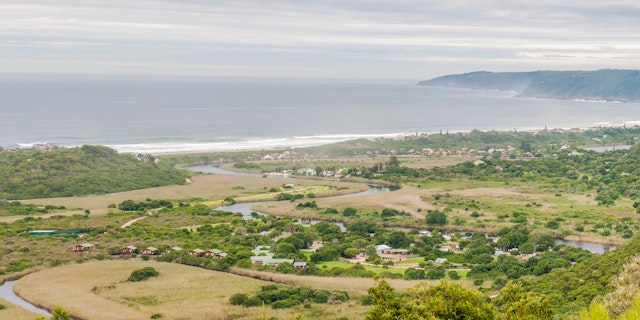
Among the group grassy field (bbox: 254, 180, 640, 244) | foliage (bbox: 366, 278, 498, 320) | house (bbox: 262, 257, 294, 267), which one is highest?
foliage (bbox: 366, 278, 498, 320)

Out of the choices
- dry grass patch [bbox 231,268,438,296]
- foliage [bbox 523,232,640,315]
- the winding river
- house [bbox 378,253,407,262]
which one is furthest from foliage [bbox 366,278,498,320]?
house [bbox 378,253,407,262]

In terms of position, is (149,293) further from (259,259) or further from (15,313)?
(259,259)

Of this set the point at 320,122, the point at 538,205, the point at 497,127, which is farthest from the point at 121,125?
the point at 538,205

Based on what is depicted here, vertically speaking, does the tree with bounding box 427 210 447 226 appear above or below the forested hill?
below

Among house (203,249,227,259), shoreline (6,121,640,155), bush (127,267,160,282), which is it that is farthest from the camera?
shoreline (6,121,640,155)

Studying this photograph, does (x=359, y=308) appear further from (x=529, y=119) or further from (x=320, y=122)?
(x=529, y=119)

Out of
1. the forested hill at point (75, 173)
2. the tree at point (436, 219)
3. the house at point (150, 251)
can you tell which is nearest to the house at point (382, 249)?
the tree at point (436, 219)

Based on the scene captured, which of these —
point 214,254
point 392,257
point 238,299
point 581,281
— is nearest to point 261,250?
point 214,254

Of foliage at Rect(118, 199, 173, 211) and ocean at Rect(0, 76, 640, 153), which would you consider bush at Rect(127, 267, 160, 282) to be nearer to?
foliage at Rect(118, 199, 173, 211)
